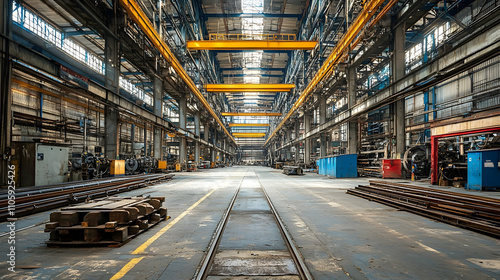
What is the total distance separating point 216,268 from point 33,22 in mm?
18934

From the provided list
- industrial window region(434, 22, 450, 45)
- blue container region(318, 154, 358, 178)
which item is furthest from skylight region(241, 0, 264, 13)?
blue container region(318, 154, 358, 178)

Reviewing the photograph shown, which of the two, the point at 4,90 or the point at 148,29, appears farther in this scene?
the point at 148,29

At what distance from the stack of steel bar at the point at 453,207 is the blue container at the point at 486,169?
3887mm

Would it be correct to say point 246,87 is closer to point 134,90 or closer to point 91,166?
point 134,90

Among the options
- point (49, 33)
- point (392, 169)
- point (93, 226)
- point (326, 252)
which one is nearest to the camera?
point (326, 252)

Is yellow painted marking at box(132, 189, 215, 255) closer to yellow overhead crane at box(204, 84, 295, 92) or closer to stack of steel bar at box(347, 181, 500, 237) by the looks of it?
stack of steel bar at box(347, 181, 500, 237)

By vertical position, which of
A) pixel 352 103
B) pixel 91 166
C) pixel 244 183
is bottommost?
pixel 244 183

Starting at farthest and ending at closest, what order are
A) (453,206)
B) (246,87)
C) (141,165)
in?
(246,87), (141,165), (453,206)

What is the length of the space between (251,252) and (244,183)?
35.1 feet

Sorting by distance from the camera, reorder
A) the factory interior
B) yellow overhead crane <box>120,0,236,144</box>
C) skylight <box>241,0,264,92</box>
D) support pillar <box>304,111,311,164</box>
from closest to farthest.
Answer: the factory interior, yellow overhead crane <box>120,0,236,144</box>, skylight <box>241,0,264,92</box>, support pillar <box>304,111,311,164</box>

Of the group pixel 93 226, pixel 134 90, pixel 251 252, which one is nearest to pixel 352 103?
pixel 251 252

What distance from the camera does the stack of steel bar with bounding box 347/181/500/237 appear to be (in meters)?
4.87

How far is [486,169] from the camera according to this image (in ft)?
31.8

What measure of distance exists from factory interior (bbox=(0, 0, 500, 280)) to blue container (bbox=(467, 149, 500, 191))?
0.04 metres
